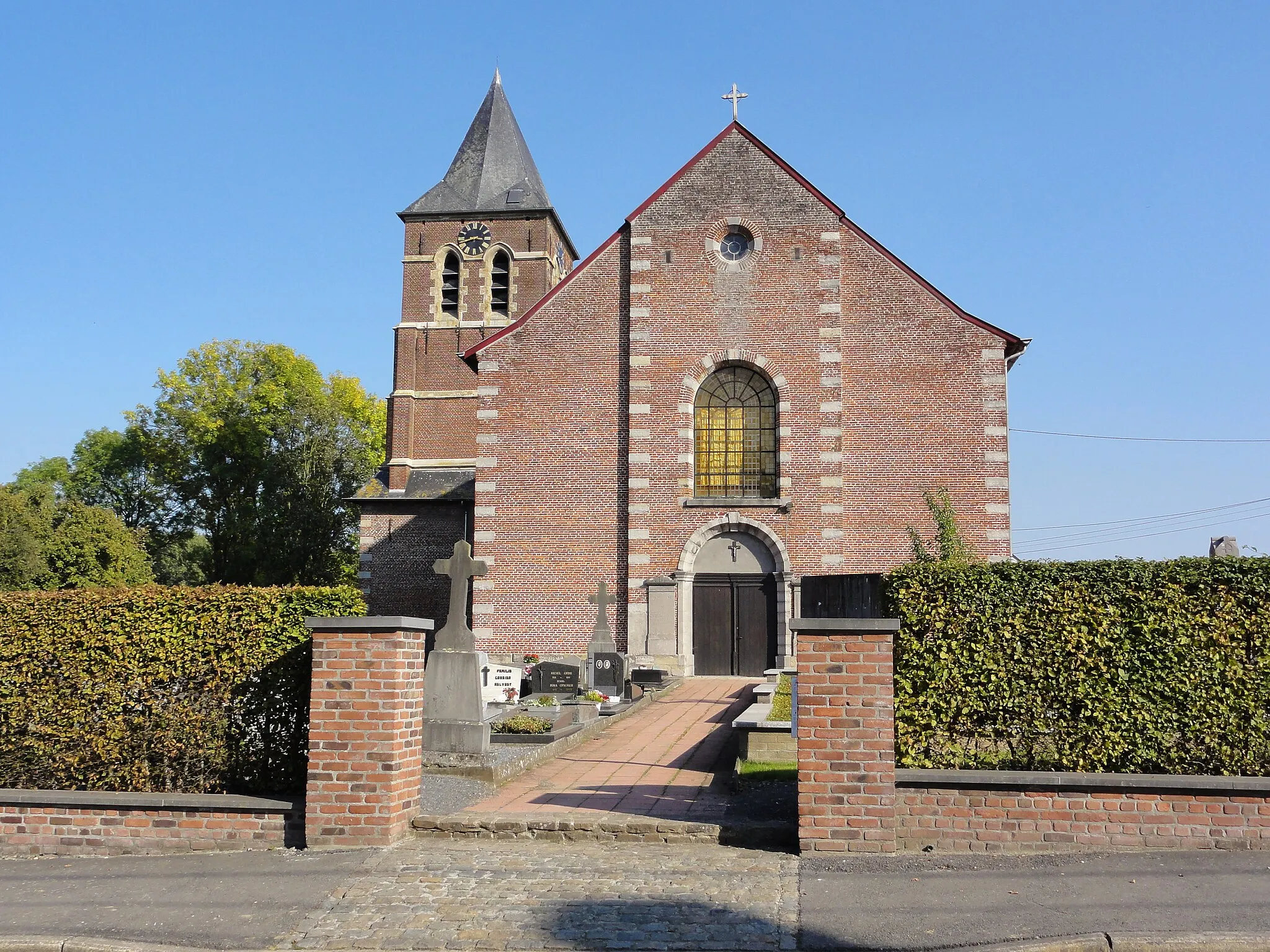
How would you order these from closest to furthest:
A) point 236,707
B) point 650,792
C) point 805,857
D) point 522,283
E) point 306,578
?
1. point 805,857
2. point 236,707
3. point 650,792
4. point 522,283
5. point 306,578

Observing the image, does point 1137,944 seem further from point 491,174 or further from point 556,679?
point 491,174

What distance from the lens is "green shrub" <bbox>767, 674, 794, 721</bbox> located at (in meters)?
12.4

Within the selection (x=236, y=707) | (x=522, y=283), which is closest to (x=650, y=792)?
(x=236, y=707)

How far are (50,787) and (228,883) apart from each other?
6.89ft

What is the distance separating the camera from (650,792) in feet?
31.6

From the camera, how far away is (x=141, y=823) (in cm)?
759

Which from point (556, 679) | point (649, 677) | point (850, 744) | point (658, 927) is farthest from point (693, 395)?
point (658, 927)

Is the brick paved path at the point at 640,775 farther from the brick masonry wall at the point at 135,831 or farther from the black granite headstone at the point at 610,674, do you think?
the black granite headstone at the point at 610,674

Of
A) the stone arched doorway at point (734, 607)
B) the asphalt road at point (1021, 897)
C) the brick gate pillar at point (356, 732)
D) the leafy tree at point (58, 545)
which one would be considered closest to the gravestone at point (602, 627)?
the stone arched doorway at point (734, 607)

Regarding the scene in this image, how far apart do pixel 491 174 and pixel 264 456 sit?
18899 mm

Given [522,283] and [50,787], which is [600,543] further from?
[50,787]

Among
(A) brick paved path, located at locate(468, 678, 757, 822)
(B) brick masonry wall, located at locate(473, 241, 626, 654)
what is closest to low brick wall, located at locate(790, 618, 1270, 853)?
(A) brick paved path, located at locate(468, 678, 757, 822)

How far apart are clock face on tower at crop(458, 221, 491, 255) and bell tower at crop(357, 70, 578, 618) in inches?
1.0

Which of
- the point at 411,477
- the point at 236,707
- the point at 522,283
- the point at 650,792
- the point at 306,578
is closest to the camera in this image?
the point at 236,707
